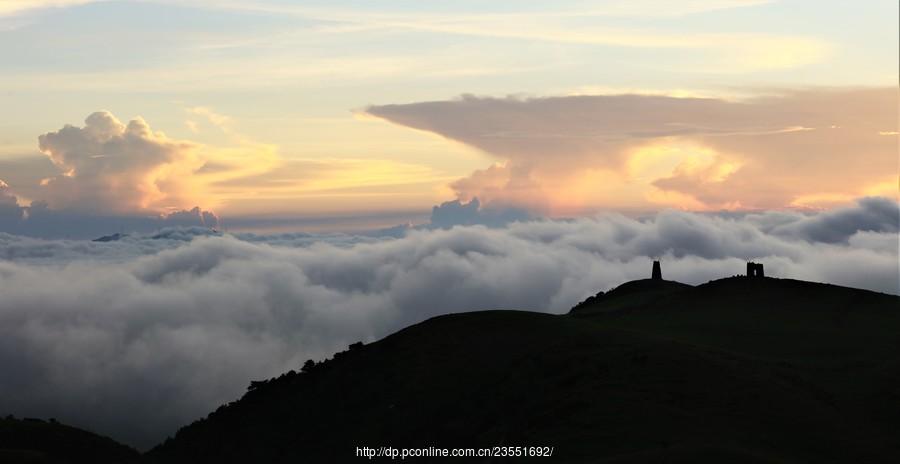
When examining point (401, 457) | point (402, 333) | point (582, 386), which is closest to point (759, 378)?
point (582, 386)

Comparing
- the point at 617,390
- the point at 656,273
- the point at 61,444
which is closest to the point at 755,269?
the point at 656,273

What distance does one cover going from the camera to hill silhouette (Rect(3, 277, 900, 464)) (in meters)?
51.6

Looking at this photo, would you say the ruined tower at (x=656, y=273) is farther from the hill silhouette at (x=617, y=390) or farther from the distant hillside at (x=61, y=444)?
the distant hillside at (x=61, y=444)

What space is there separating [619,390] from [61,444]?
3454cm

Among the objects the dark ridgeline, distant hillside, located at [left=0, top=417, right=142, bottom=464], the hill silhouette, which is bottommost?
distant hillside, located at [left=0, top=417, right=142, bottom=464]

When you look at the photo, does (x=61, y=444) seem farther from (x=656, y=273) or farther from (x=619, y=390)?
(x=656, y=273)

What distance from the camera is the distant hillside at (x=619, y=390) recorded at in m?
51.6

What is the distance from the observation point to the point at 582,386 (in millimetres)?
63406

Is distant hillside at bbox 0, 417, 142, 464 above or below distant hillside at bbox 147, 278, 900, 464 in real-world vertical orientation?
below

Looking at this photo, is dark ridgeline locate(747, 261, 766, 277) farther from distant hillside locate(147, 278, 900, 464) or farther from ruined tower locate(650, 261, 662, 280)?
ruined tower locate(650, 261, 662, 280)

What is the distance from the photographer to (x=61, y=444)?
2370 inches

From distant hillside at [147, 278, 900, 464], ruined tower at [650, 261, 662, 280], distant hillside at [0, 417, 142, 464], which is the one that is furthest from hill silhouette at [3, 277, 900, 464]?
ruined tower at [650, 261, 662, 280]

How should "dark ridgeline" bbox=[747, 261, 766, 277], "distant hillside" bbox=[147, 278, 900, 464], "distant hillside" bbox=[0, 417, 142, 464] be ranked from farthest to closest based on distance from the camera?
"dark ridgeline" bbox=[747, 261, 766, 277] → "distant hillside" bbox=[0, 417, 142, 464] → "distant hillside" bbox=[147, 278, 900, 464]

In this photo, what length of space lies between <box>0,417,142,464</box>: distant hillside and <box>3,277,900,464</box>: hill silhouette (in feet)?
17.6
